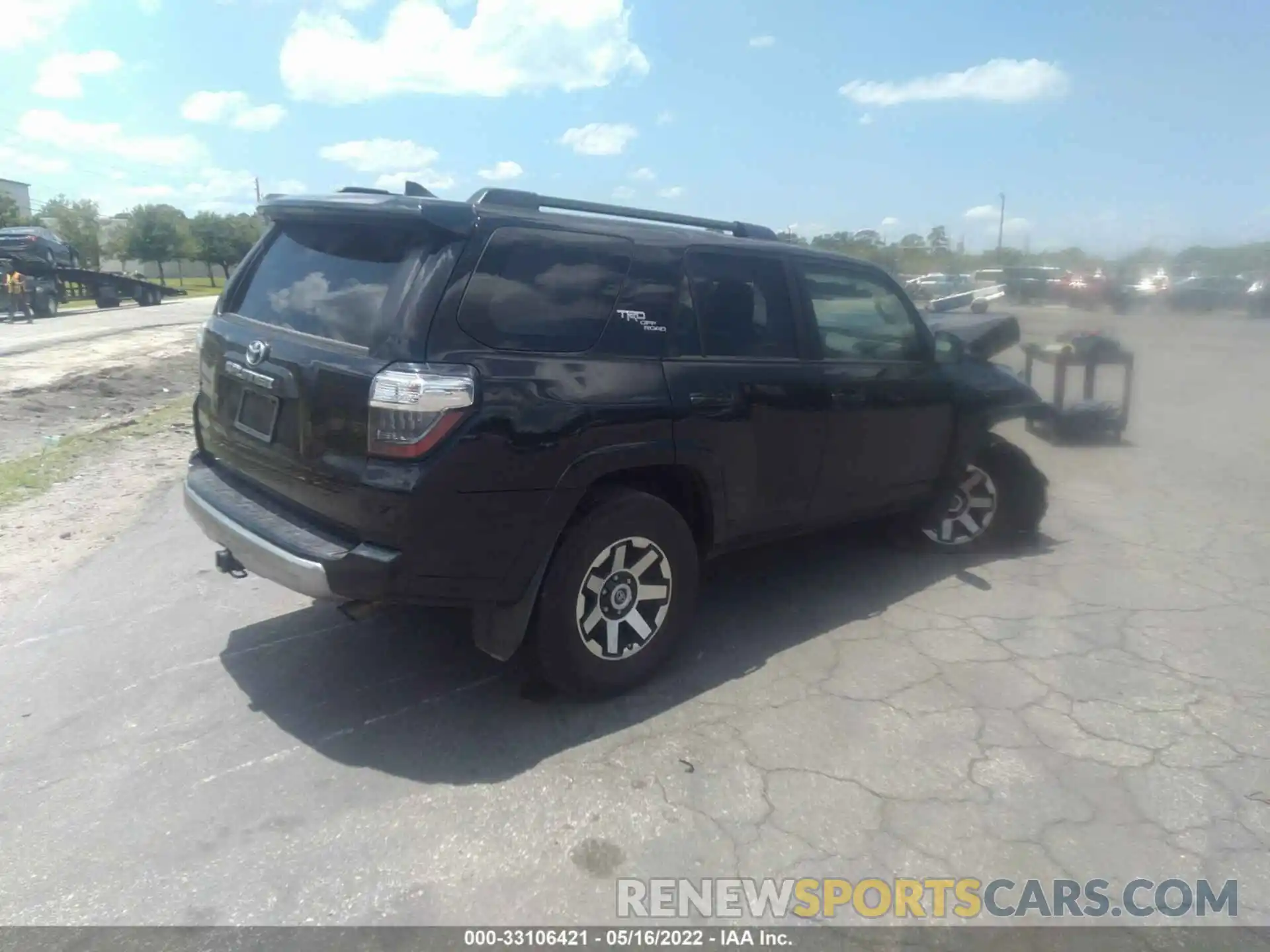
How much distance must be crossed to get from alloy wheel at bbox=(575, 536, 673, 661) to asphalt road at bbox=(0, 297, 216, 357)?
39.8ft

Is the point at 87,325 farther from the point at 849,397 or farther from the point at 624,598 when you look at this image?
the point at 624,598

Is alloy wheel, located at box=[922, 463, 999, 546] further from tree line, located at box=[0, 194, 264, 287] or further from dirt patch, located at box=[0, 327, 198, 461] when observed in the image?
tree line, located at box=[0, 194, 264, 287]

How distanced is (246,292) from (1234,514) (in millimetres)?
6818

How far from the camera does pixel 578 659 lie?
3.64 metres

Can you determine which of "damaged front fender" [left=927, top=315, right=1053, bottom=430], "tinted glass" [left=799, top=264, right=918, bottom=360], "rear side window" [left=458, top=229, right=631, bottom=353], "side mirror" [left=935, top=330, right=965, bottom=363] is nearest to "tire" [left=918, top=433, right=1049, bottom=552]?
"damaged front fender" [left=927, top=315, right=1053, bottom=430]

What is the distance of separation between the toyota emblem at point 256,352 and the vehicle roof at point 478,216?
57 centimetres

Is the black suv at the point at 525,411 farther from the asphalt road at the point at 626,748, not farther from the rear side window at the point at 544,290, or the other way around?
the asphalt road at the point at 626,748

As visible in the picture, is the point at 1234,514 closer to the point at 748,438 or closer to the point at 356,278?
the point at 748,438

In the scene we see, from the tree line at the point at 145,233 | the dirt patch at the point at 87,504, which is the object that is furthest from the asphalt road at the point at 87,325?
the tree line at the point at 145,233

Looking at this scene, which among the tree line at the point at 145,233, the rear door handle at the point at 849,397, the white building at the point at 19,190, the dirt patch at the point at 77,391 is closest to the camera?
the rear door handle at the point at 849,397

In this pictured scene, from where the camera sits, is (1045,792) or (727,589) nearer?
(1045,792)

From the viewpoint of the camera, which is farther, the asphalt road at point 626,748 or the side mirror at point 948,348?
the side mirror at point 948,348

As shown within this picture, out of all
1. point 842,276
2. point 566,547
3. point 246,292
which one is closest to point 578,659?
point 566,547

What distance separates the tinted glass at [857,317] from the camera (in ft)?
15.2
